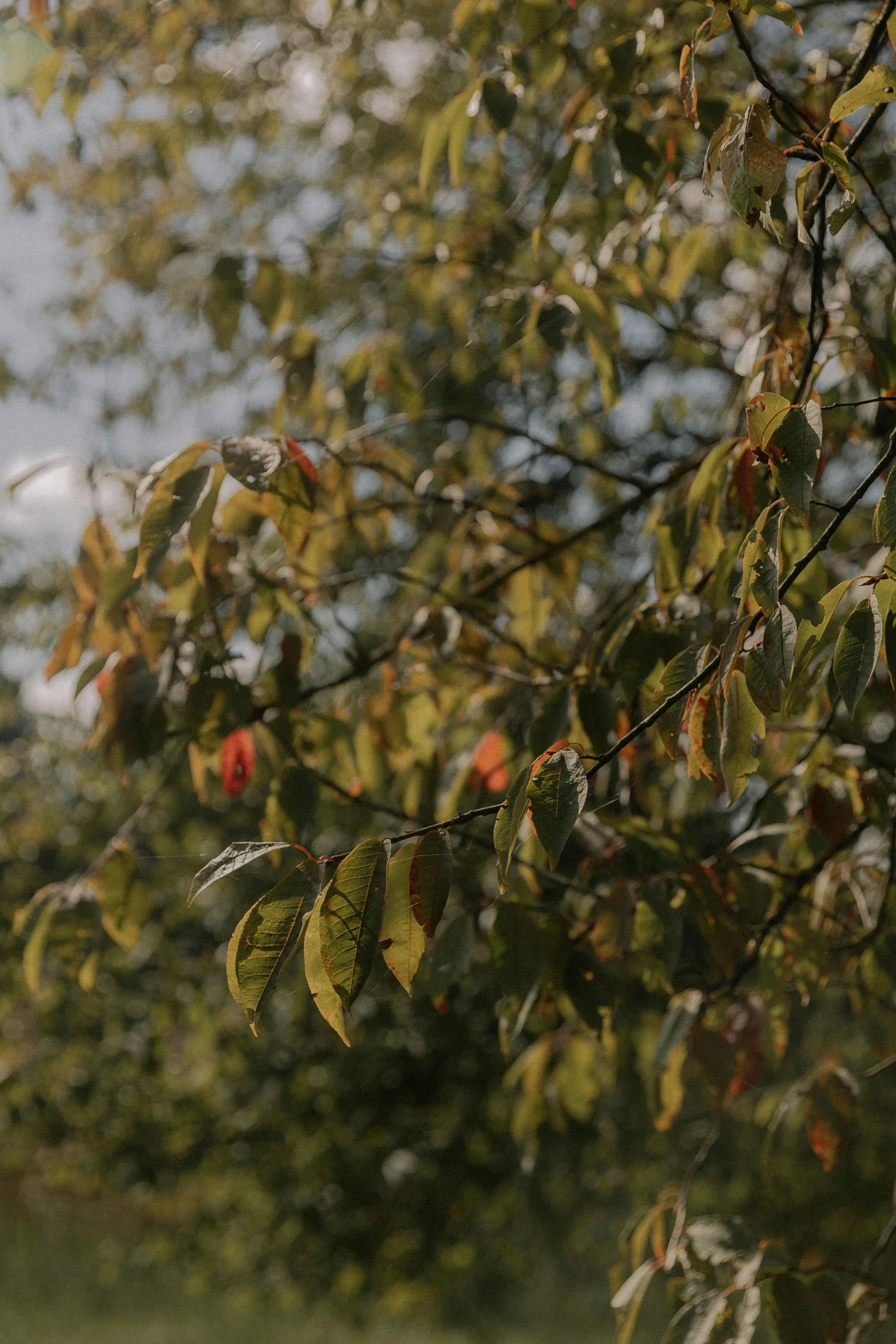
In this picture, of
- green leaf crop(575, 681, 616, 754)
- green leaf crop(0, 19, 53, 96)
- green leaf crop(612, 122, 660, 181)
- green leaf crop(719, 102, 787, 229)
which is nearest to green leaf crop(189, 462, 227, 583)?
green leaf crop(575, 681, 616, 754)

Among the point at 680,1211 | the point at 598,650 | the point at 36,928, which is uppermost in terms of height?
the point at 598,650

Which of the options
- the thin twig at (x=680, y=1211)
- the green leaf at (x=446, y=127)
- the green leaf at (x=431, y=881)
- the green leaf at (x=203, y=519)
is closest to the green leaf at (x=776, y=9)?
the green leaf at (x=446, y=127)

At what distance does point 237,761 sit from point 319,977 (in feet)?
1.78

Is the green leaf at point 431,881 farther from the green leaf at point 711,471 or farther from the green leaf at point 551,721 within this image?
the green leaf at point 711,471


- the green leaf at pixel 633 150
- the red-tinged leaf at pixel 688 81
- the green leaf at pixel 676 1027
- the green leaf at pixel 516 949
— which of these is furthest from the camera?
the green leaf at pixel 633 150

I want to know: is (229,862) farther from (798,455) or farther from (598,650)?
(598,650)

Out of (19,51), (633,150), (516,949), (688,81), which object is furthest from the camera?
(19,51)

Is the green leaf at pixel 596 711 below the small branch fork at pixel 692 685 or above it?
below

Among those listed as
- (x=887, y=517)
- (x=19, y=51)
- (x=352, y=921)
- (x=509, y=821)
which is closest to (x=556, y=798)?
(x=509, y=821)

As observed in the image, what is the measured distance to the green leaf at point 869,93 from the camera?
0.74 metres

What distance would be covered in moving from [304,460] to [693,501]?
36 centimetres

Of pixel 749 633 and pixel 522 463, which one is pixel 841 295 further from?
pixel 749 633

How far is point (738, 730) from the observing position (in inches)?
29.9

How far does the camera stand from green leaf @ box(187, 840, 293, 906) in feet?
2.26
